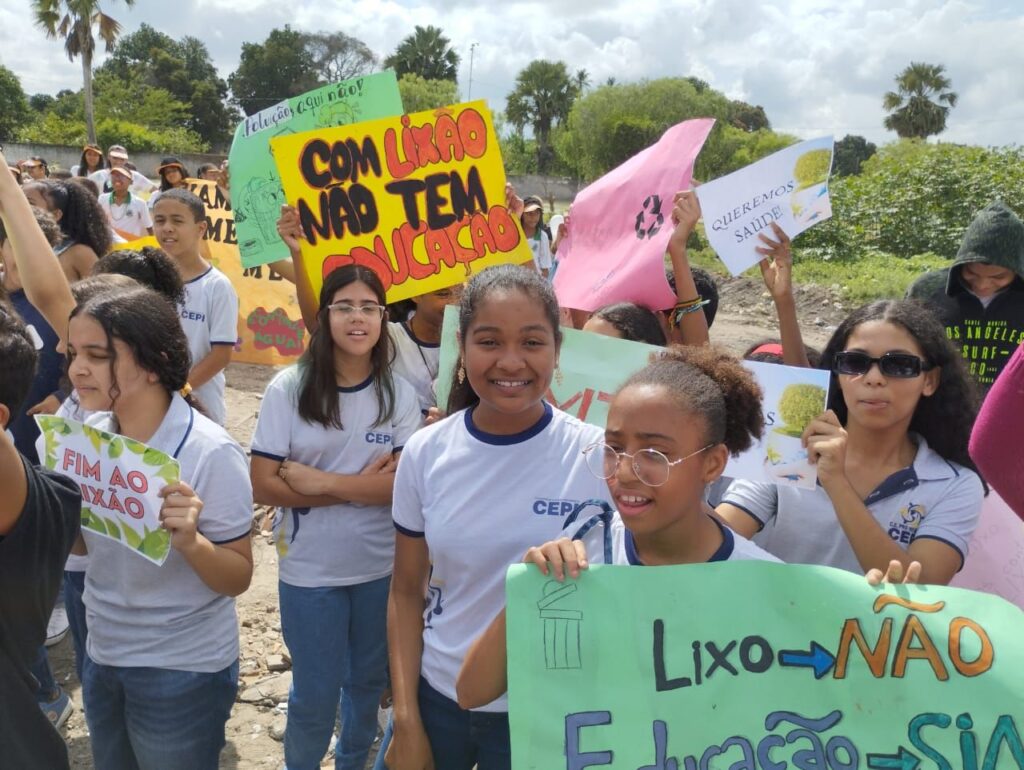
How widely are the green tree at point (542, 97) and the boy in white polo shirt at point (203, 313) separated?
7350cm

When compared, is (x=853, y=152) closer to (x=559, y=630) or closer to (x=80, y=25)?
(x=80, y=25)

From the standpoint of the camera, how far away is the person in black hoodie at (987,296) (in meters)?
3.55

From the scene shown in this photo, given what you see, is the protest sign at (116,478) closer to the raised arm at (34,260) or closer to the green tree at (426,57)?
the raised arm at (34,260)

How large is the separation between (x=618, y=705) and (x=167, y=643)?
1.32m

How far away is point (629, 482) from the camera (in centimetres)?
159

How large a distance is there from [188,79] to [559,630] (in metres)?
79.8

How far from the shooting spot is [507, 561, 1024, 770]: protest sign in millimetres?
1487

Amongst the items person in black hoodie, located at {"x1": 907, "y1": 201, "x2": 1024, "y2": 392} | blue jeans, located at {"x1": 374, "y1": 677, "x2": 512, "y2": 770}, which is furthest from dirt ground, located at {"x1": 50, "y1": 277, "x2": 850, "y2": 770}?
blue jeans, located at {"x1": 374, "y1": 677, "x2": 512, "y2": 770}

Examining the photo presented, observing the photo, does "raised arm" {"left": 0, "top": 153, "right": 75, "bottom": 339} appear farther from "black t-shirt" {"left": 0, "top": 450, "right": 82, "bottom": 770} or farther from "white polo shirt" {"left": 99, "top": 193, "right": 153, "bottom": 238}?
"white polo shirt" {"left": 99, "top": 193, "right": 153, "bottom": 238}

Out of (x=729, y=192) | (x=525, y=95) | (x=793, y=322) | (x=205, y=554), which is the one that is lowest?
(x=205, y=554)

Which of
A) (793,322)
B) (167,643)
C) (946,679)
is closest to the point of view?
(946,679)

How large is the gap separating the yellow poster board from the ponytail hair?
6439mm

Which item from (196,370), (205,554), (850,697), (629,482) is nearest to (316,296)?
(196,370)

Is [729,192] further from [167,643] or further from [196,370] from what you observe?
[196,370]
